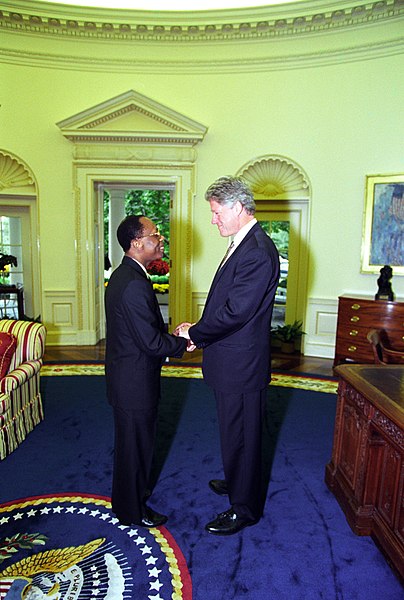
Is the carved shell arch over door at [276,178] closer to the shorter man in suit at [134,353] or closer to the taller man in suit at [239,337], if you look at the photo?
the taller man in suit at [239,337]

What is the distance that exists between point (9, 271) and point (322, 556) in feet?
20.2

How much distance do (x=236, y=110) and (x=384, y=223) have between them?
8.55 feet

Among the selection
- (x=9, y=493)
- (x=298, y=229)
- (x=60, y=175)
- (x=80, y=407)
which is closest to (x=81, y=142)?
(x=60, y=175)

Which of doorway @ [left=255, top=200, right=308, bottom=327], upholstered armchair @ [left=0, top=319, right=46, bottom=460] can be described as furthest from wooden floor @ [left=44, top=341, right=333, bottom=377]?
upholstered armchair @ [left=0, top=319, right=46, bottom=460]

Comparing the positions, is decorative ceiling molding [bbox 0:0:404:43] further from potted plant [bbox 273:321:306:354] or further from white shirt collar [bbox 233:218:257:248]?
white shirt collar [bbox 233:218:257:248]

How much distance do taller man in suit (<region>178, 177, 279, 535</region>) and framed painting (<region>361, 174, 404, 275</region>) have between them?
411cm

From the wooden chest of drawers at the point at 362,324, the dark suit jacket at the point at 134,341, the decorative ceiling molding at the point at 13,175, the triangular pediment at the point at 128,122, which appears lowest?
the wooden chest of drawers at the point at 362,324

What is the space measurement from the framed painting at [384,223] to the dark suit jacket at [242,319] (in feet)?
13.5

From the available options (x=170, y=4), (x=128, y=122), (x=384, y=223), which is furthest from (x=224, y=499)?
(x=170, y=4)

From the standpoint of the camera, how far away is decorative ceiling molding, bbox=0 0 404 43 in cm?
543

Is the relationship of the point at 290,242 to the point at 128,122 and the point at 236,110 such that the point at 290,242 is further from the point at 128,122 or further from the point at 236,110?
the point at 128,122

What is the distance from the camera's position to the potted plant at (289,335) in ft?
20.5

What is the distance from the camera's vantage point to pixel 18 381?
3096 millimetres

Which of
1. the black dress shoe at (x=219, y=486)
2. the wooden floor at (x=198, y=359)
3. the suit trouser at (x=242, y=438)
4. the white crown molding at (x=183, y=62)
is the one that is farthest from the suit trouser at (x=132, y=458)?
the white crown molding at (x=183, y=62)
